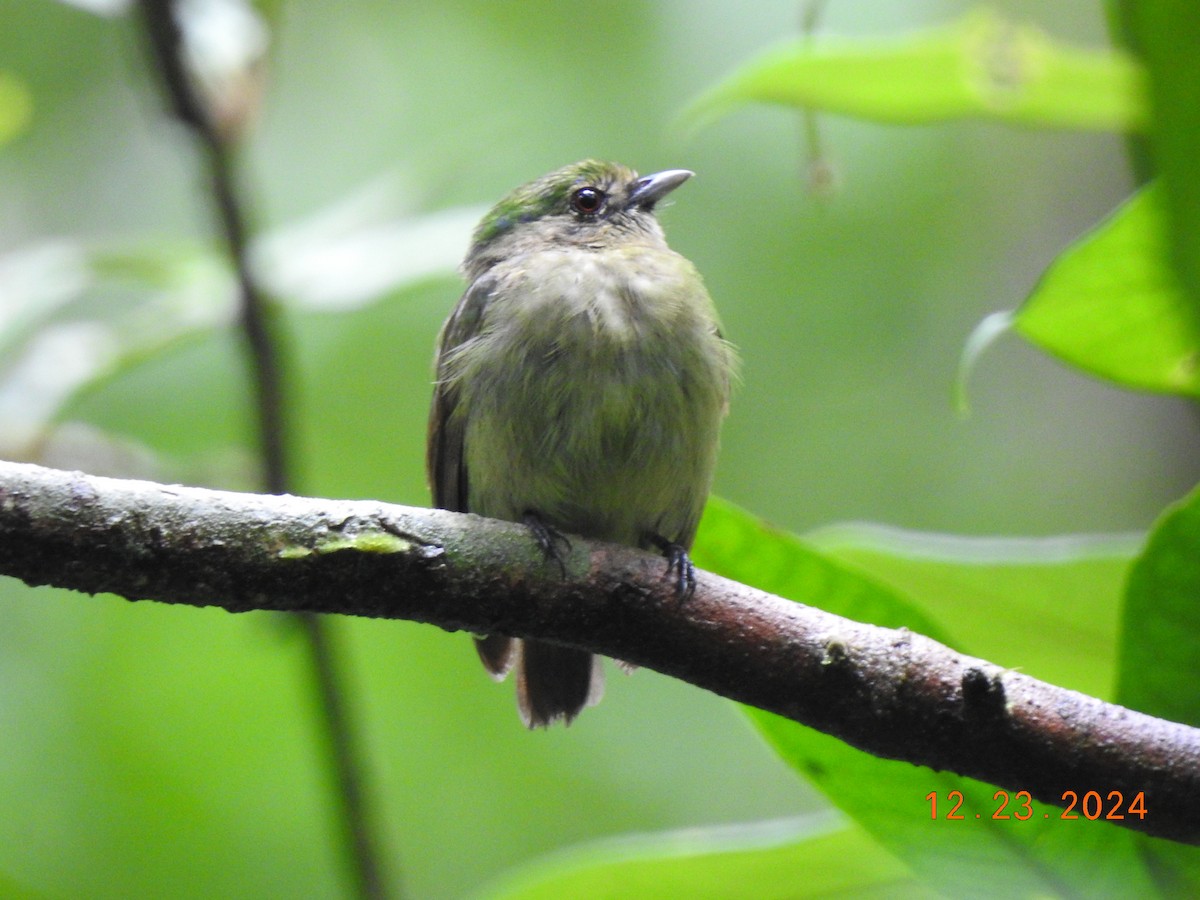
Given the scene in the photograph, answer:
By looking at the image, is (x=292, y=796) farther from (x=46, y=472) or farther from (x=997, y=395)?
(x=46, y=472)

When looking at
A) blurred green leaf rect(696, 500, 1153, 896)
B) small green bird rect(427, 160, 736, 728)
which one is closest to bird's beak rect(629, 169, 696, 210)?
small green bird rect(427, 160, 736, 728)

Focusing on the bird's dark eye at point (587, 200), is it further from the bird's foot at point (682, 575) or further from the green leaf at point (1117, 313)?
the green leaf at point (1117, 313)

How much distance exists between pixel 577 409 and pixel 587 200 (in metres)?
1.17

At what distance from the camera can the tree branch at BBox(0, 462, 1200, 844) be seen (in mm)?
1721

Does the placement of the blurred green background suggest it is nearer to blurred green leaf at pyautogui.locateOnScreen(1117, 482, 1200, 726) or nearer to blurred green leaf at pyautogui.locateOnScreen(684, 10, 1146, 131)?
blurred green leaf at pyautogui.locateOnScreen(684, 10, 1146, 131)

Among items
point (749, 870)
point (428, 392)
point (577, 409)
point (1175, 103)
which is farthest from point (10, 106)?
point (428, 392)

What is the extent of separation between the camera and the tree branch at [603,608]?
5.65 feet

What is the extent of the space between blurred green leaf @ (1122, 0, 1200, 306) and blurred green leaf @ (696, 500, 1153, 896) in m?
0.81

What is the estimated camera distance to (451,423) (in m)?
3.34

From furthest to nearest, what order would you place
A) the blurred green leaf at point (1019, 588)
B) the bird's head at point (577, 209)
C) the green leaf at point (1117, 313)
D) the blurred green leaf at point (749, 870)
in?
the bird's head at point (577, 209) < the blurred green leaf at point (1019, 588) < the blurred green leaf at point (749, 870) < the green leaf at point (1117, 313)

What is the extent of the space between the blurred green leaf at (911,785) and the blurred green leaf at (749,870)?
101 mm

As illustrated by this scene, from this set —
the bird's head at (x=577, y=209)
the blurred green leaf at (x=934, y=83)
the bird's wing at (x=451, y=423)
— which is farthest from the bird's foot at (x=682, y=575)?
the bird's head at (x=577, y=209)

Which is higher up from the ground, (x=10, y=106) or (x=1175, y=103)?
(x=10, y=106)

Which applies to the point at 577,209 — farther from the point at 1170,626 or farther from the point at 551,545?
the point at 1170,626
